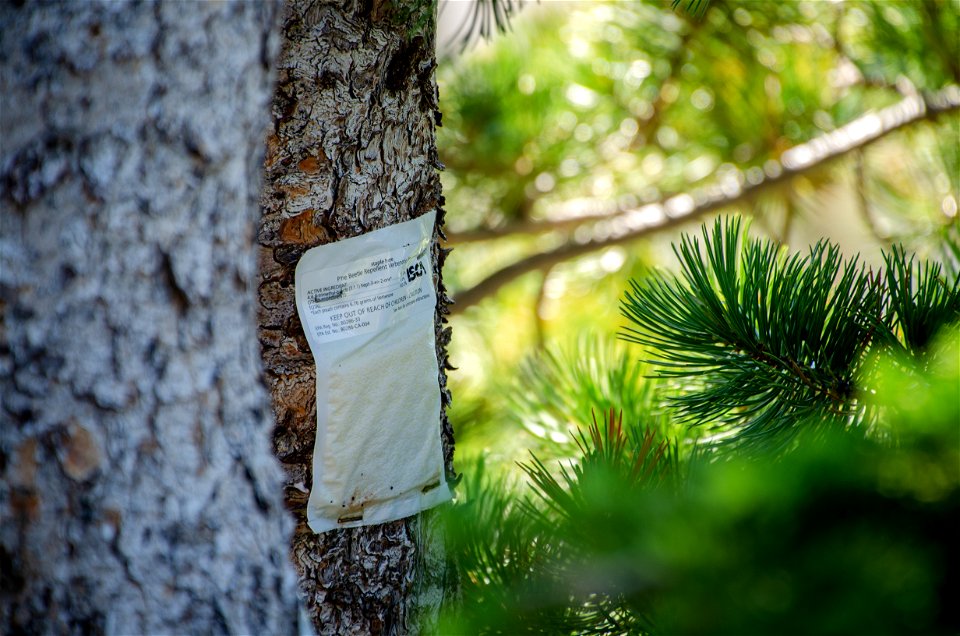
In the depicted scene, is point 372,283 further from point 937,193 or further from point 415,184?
point 937,193

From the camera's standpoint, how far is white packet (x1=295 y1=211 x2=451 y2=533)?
0.65 meters

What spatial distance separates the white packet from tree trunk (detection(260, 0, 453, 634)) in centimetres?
1

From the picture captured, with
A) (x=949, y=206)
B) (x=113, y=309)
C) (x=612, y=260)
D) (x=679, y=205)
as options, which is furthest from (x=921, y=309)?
(x=612, y=260)

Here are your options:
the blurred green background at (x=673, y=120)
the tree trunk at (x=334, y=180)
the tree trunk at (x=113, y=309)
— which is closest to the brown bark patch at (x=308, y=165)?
the tree trunk at (x=334, y=180)

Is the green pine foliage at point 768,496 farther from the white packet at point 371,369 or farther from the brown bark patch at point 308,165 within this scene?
the brown bark patch at point 308,165

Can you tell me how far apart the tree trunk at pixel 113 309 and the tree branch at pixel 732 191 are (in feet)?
3.86

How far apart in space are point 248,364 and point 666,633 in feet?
0.90

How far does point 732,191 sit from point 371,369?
1.32 meters

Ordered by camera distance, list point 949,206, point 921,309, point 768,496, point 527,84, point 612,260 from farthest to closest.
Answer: point 612,260 → point 527,84 → point 949,206 → point 921,309 → point 768,496

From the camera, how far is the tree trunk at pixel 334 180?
2.10 ft

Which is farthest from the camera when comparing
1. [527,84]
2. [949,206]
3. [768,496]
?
[527,84]

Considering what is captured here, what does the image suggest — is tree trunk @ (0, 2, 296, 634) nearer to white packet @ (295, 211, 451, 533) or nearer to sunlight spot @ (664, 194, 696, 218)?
white packet @ (295, 211, 451, 533)

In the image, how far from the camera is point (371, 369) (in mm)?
666

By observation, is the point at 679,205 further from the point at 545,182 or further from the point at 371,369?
the point at 371,369
